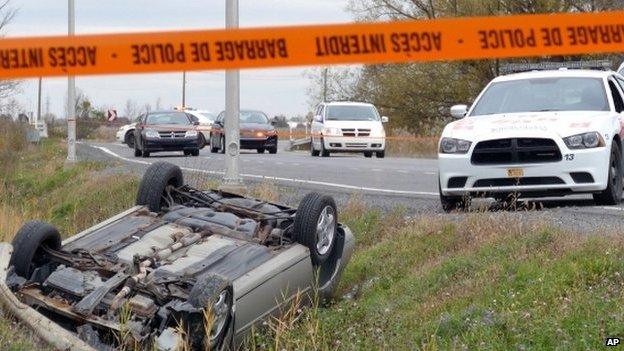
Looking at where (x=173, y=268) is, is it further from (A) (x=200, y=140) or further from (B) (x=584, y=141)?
(A) (x=200, y=140)

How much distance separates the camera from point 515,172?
1253 centimetres

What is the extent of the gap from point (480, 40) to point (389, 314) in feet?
7.75

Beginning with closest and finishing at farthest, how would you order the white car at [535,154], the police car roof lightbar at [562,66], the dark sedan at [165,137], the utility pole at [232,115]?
the white car at [535,154]
the utility pole at [232,115]
the police car roof lightbar at [562,66]
the dark sedan at [165,137]

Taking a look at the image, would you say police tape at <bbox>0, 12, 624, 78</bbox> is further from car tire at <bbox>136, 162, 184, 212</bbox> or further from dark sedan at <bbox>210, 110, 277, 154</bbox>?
dark sedan at <bbox>210, 110, 277, 154</bbox>

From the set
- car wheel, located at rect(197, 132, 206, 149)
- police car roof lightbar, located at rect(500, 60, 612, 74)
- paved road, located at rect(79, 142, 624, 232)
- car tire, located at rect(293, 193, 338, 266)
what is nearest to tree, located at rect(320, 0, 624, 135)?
car wheel, located at rect(197, 132, 206, 149)

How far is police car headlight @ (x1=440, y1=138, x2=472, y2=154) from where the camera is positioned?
1276 centimetres

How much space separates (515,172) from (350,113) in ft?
67.8

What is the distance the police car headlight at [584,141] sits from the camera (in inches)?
491

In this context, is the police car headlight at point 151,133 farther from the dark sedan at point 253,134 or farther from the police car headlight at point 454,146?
the police car headlight at point 454,146

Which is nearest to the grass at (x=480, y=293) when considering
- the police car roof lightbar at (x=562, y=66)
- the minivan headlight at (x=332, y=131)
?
the police car roof lightbar at (x=562, y=66)

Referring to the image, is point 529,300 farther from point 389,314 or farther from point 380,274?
point 380,274

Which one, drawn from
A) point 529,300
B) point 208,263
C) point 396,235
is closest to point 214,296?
point 208,263

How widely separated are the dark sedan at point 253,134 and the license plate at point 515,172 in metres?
22.9

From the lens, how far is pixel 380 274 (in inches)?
439
